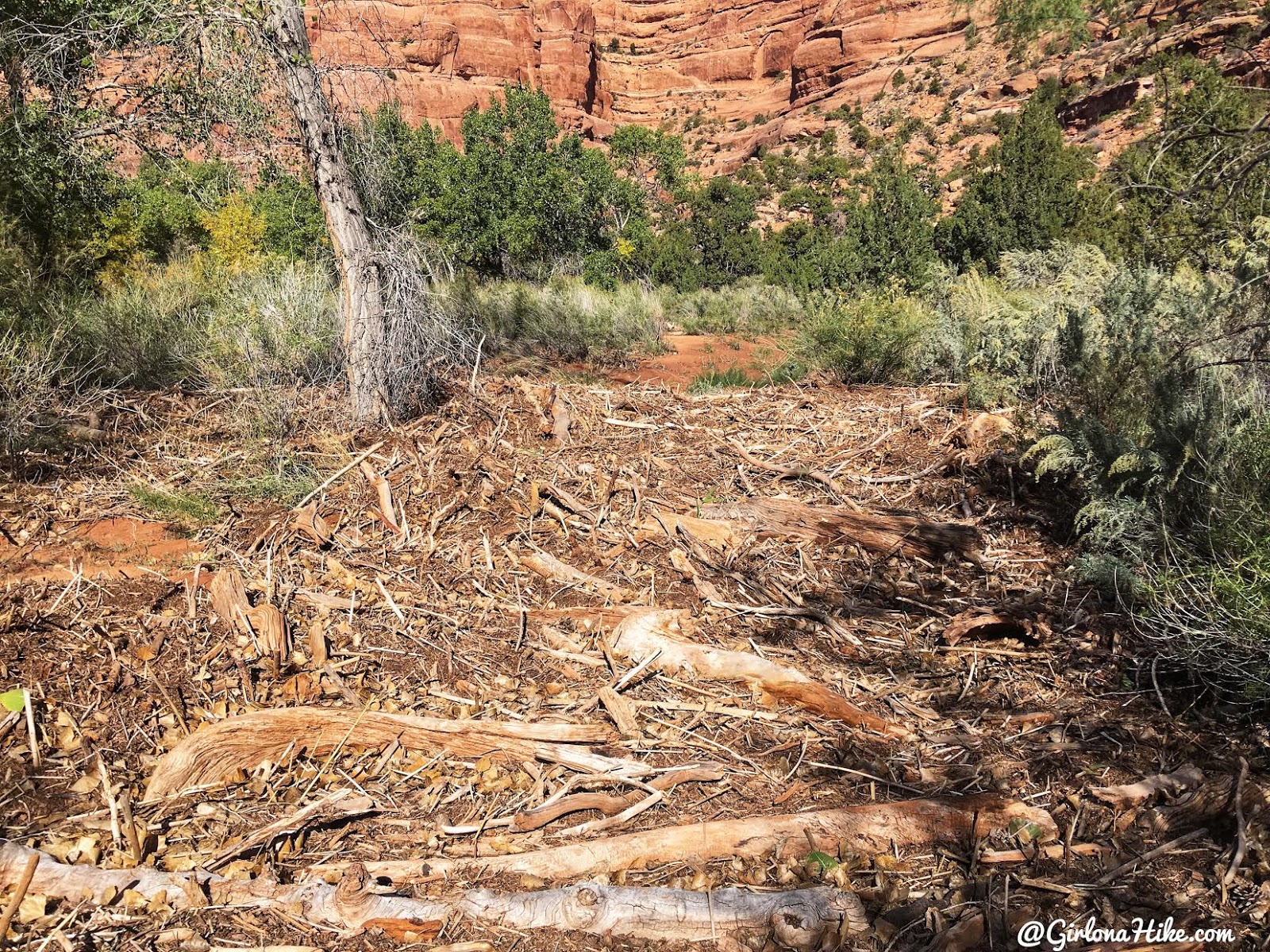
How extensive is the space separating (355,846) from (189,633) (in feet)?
4.41

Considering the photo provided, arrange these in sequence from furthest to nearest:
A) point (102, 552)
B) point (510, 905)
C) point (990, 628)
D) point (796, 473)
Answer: point (796, 473) < point (102, 552) < point (990, 628) < point (510, 905)

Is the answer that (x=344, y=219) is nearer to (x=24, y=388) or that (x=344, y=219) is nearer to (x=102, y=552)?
(x=24, y=388)

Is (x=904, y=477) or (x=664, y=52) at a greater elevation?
(x=664, y=52)

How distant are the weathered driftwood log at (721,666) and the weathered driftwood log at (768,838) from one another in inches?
20.6

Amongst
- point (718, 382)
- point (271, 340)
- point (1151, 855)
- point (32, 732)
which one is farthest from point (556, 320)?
point (1151, 855)

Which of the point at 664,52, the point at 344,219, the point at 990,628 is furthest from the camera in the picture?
the point at 664,52

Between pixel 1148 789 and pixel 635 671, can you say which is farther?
pixel 635 671

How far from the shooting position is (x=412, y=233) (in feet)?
17.4

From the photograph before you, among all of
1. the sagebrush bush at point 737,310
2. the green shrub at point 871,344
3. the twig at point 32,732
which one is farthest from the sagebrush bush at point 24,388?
the sagebrush bush at point 737,310

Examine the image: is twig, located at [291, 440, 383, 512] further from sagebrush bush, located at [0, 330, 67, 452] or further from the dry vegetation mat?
sagebrush bush, located at [0, 330, 67, 452]

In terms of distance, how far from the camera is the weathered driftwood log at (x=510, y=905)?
6.17 ft

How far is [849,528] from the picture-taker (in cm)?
425

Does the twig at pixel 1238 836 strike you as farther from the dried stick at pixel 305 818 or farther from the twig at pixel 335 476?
Answer: the twig at pixel 335 476

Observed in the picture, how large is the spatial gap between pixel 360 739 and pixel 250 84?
162 inches
